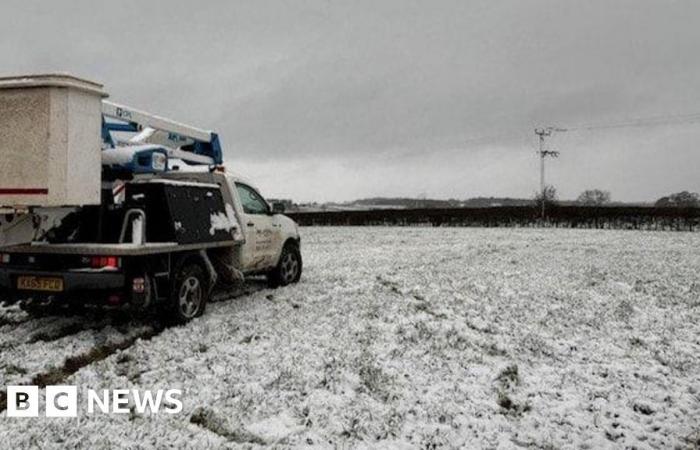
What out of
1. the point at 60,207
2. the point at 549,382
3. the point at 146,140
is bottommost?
Answer: the point at 549,382

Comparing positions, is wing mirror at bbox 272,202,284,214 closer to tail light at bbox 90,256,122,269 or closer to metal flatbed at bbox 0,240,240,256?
metal flatbed at bbox 0,240,240,256

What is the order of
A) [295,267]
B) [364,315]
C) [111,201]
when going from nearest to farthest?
[111,201], [364,315], [295,267]

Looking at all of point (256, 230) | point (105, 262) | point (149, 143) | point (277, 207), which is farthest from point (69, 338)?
point (277, 207)

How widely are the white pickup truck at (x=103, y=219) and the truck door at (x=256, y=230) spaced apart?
18.1 inches

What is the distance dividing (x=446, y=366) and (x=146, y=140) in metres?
5.79

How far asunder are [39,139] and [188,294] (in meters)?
2.79

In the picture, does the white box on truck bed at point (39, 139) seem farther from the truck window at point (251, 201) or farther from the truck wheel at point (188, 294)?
the truck window at point (251, 201)

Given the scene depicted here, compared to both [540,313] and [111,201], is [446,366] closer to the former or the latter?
[540,313]

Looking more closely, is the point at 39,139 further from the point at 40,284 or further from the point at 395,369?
the point at 395,369

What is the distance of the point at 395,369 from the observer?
20.2 ft

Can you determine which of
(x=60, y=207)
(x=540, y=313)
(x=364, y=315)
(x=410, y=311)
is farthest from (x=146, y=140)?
(x=540, y=313)

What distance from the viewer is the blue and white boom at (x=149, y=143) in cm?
768

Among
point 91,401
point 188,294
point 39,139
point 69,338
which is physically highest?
point 39,139

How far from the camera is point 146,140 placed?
9.10 metres
